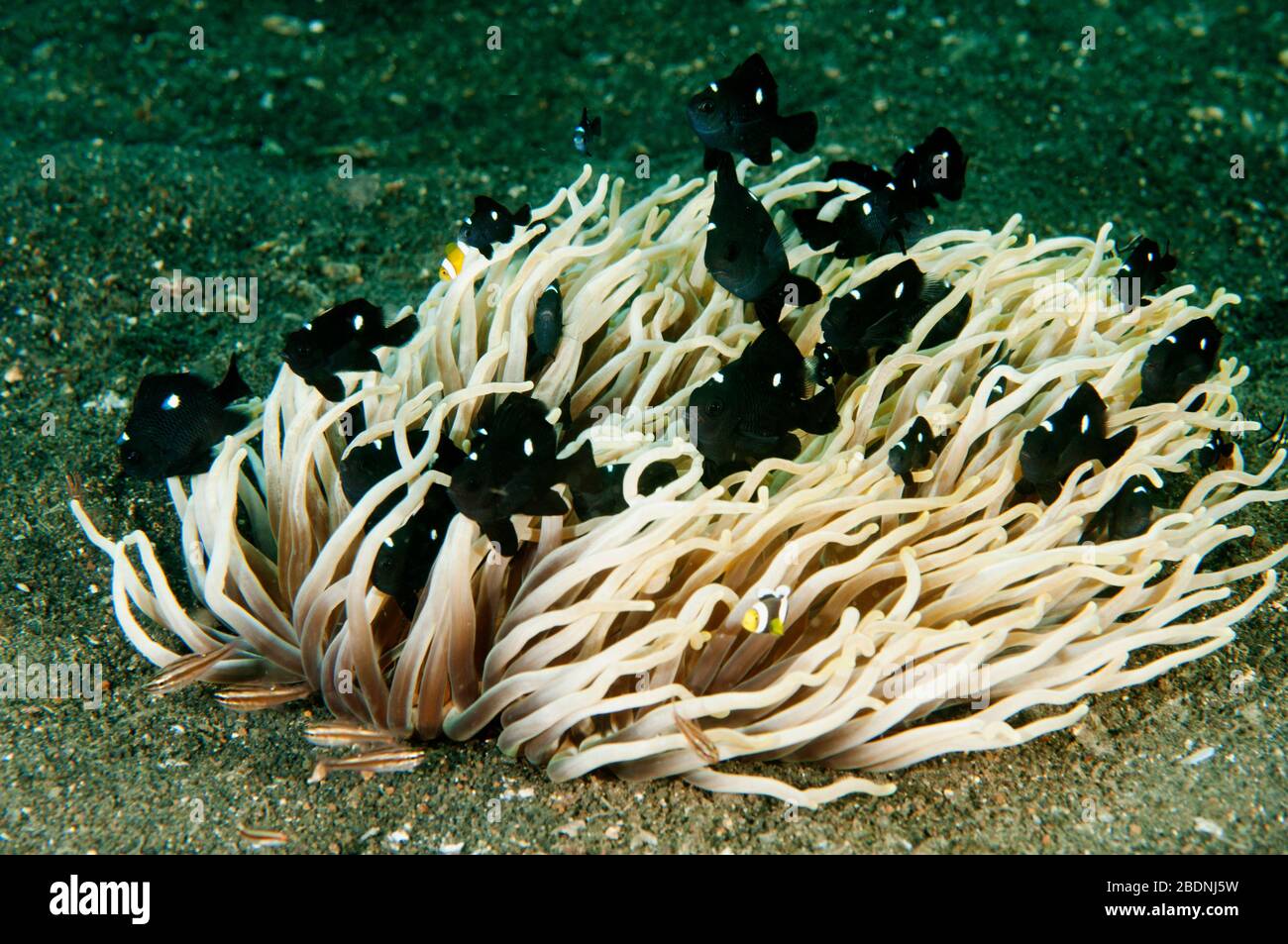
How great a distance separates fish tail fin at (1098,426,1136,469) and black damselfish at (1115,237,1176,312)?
2.21 ft

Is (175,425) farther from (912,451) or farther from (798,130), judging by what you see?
(798,130)

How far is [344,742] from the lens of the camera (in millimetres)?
2408

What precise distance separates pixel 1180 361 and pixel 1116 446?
0.41 metres

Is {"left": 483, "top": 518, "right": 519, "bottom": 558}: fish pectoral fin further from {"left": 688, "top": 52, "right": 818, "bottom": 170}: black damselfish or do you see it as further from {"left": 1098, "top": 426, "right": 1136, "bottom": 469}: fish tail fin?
{"left": 1098, "top": 426, "right": 1136, "bottom": 469}: fish tail fin

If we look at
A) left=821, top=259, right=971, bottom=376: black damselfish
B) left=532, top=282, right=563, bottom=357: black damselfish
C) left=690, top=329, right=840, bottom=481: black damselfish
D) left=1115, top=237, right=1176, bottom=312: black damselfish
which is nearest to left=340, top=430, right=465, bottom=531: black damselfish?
left=532, top=282, right=563, bottom=357: black damselfish

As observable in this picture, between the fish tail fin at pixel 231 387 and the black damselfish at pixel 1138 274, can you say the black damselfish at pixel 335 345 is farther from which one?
the black damselfish at pixel 1138 274

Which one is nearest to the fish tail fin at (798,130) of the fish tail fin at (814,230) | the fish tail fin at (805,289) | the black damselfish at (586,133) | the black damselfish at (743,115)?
the black damselfish at (743,115)

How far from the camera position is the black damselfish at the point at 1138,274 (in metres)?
3.08

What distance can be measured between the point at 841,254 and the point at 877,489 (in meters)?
0.99

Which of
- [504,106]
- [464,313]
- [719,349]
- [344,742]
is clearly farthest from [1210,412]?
[504,106]

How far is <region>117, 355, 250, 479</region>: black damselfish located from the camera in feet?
8.30
